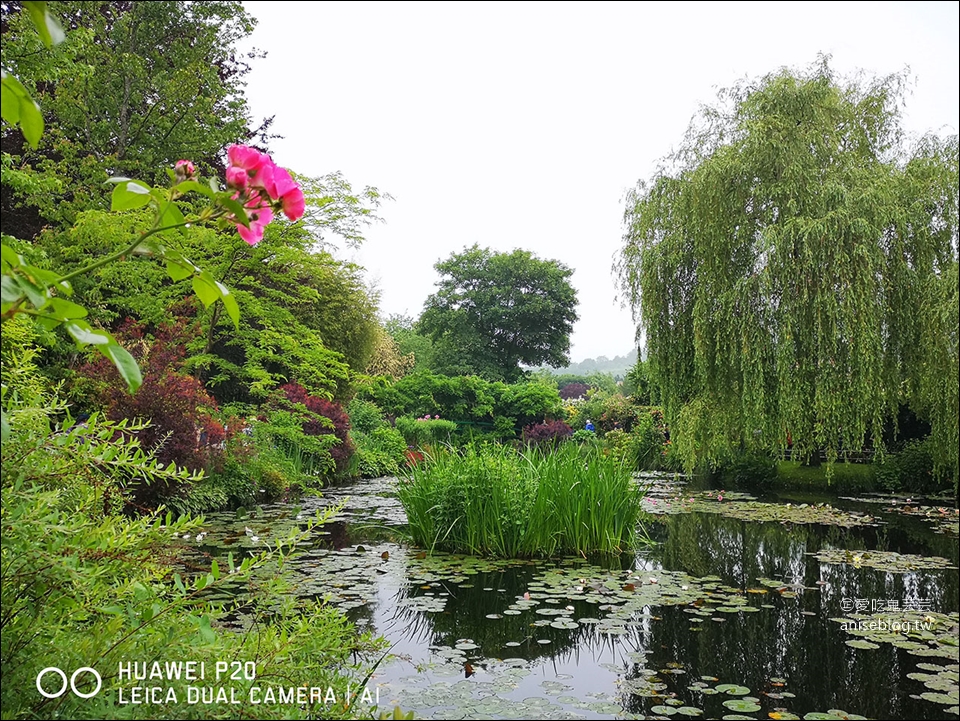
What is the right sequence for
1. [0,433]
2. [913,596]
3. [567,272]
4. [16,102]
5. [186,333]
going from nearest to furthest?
[0,433], [16,102], [913,596], [186,333], [567,272]

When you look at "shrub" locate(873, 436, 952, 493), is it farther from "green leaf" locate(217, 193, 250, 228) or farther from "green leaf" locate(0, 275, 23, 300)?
"green leaf" locate(0, 275, 23, 300)

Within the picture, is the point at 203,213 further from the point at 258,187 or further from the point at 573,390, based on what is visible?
the point at 573,390

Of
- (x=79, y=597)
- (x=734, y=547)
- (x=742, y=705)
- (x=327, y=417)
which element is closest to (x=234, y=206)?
(x=79, y=597)

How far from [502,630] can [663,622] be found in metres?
1.07

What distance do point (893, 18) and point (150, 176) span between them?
1251 cm

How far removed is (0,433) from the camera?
0.71 metres

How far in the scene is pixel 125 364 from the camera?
843 millimetres

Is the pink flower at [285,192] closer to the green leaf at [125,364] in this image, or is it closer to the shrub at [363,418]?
the green leaf at [125,364]

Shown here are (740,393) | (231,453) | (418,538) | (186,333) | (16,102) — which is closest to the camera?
(16,102)

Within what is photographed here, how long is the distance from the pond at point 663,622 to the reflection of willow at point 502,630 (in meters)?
0.02

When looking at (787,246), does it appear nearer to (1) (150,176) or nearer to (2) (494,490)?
(2) (494,490)

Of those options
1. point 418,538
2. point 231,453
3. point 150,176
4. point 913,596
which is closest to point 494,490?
point 418,538

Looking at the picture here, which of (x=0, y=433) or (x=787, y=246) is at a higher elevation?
(x=787, y=246)

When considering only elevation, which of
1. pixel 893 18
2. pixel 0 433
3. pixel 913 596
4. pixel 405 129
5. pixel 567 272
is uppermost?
pixel 405 129
